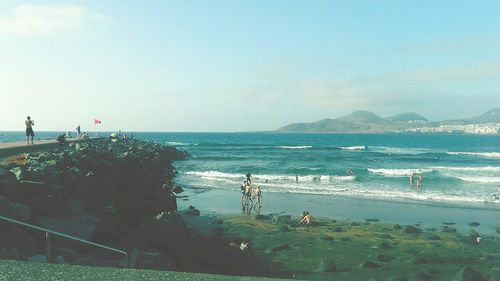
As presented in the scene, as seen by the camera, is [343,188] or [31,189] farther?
[343,188]

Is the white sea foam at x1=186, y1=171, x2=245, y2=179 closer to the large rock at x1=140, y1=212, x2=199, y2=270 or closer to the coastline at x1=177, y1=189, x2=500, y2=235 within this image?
the coastline at x1=177, y1=189, x2=500, y2=235

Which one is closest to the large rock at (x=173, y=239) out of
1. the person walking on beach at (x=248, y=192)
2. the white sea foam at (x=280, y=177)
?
the person walking on beach at (x=248, y=192)

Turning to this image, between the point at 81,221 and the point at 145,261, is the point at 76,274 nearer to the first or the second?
the point at 145,261

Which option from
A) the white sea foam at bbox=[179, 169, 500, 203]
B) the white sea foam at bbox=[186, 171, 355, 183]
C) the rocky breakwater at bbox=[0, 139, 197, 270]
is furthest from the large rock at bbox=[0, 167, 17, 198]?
the white sea foam at bbox=[186, 171, 355, 183]

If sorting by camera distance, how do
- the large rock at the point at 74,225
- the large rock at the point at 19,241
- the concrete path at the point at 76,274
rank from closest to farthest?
the concrete path at the point at 76,274 < the large rock at the point at 19,241 < the large rock at the point at 74,225

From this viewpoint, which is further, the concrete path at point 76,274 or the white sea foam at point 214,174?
the white sea foam at point 214,174

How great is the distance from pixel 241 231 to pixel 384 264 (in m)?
5.81

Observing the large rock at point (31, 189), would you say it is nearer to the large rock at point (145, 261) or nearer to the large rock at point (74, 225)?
the large rock at point (74, 225)

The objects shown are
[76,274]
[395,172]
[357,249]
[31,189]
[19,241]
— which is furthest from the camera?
[395,172]

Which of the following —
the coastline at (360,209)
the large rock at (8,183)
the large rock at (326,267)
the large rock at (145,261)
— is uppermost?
the large rock at (8,183)

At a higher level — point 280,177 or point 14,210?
point 14,210

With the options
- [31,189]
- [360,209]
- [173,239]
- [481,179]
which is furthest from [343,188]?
[31,189]

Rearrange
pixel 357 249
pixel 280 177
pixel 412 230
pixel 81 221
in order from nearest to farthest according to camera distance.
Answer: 1. pixel 81 221
2. pixel 357 249
3. pixel 412 230
4. pixel 280 177

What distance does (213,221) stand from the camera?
18.7 m
